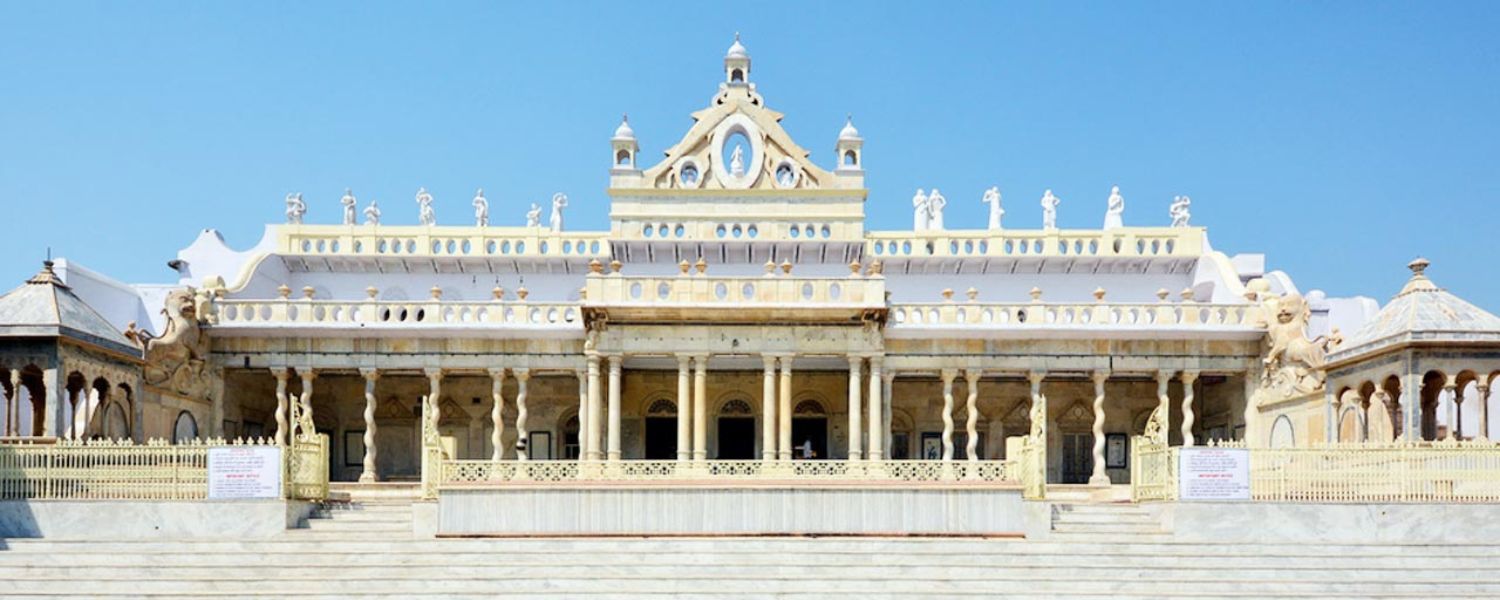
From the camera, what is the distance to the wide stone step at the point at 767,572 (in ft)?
75.2

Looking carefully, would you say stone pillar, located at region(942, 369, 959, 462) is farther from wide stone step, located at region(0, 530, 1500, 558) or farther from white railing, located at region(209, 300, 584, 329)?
wide stone step, located at region(0, 530, 1500, 558)

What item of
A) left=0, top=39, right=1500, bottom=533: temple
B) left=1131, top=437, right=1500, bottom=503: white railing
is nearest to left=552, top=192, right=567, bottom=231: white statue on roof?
left=0, top=39, right=1500, bottom=533: temple

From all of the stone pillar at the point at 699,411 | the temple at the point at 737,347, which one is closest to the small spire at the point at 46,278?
the temple at the point at 737,347

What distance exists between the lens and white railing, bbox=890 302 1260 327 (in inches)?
1382

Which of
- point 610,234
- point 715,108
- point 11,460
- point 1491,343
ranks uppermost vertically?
point 715,108

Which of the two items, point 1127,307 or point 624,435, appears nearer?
point 1127,307

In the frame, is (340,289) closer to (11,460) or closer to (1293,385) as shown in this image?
(11,460)

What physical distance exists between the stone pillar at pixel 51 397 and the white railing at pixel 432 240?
1305cm

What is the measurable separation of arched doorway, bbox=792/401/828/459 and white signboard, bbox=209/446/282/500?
53.5ft

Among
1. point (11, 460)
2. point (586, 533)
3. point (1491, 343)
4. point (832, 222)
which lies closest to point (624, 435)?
point (832, 222)

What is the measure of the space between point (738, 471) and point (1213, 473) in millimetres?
8619

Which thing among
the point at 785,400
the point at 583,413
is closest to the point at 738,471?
the point at 785,400

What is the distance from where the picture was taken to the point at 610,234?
127ft

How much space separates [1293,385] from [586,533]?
17167 mm
